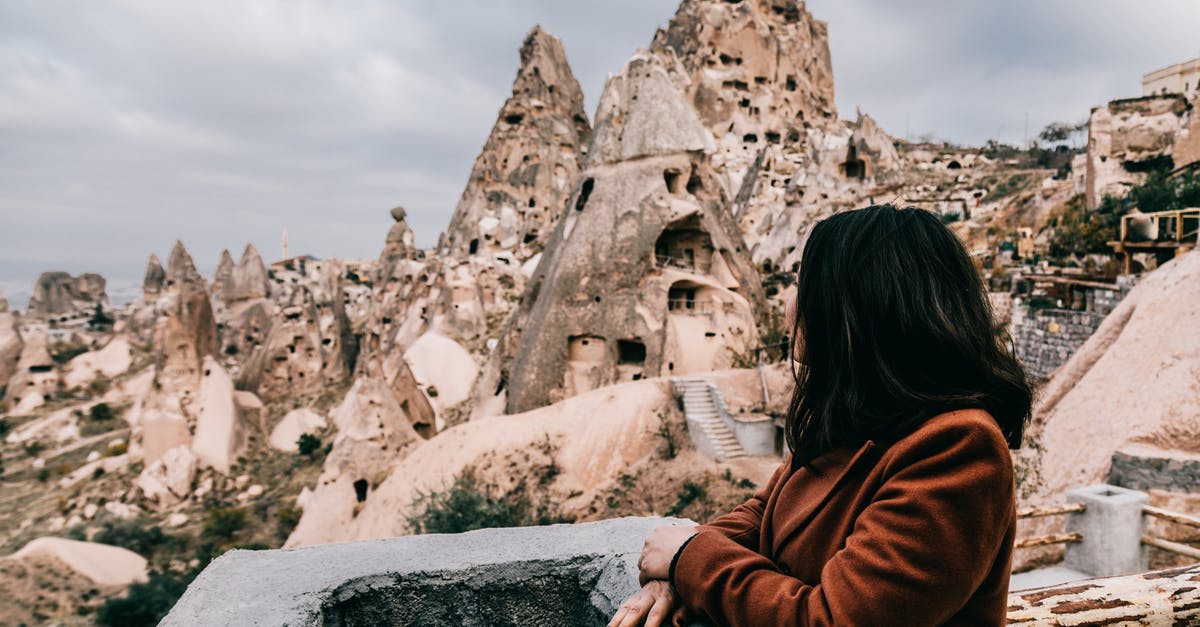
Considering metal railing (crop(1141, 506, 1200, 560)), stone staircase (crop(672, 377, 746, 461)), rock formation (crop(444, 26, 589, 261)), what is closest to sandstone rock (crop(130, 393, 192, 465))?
rock formation (crop(444, 26, 589, 261))

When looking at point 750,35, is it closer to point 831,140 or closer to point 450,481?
point 831,140

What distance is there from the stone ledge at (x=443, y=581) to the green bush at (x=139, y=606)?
11817 mm

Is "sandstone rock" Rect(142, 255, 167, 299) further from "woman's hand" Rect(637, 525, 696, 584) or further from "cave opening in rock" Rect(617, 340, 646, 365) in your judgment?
"woman's hand" Rect(637, 525, 696, 584)

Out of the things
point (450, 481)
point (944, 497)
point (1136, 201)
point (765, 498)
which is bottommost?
point (450, 481)

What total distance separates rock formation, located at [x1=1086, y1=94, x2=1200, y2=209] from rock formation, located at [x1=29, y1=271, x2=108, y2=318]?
54.1 m

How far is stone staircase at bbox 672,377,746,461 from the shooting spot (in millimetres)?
10352

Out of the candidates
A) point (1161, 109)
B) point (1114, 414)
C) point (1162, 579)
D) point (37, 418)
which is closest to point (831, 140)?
point (1161, 109)

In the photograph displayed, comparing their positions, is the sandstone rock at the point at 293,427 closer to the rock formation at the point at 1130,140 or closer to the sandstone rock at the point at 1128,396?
the sandstone rock at the point at 1128,396

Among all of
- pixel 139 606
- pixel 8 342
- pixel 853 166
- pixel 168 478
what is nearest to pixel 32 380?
pixel 8 342

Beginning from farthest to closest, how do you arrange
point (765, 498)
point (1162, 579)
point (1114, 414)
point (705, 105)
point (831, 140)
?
point (705, 105) < point (831, 140) < point (1114, 414) < point (1162, 579) < point (765, 498)

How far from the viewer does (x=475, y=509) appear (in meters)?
8.48

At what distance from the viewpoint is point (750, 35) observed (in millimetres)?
36156

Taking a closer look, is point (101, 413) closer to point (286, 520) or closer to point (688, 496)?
point (286, 520)

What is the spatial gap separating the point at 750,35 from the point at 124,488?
36054mm
